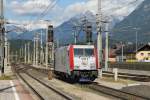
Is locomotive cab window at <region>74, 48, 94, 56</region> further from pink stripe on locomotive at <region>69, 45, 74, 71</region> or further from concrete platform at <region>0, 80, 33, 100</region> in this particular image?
concrete platform at <region>0, 80, 33, 100</region>

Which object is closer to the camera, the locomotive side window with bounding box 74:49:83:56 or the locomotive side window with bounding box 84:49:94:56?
the locomotive side window with bounding box 74:49:83:56

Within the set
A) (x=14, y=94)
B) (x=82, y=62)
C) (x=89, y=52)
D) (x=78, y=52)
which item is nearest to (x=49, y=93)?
(x=14, y=94)

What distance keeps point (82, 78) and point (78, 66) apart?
1.01 meters

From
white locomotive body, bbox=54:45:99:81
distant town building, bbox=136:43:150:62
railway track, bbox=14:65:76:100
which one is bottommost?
railway track, bbox=14:65:76:100

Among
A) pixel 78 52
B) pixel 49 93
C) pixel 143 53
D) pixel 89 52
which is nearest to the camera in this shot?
pixel 49 93

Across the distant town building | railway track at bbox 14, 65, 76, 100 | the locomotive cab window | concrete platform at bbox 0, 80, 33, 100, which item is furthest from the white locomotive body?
the distant town building

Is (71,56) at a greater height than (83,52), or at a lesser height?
lesser

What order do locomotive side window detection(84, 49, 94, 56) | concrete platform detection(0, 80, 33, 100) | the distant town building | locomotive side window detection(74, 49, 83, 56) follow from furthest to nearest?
1. the distant town building
2. locomotive side window detection(84, 49, 94, 56)
3. locomotive side window detection(74, 49, 83, 56)
4. concrete platform detection(0, 80, 33, 100)

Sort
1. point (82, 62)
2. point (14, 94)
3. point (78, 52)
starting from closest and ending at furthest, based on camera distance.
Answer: point (14, 94), point (82, 62), point (78, 52)

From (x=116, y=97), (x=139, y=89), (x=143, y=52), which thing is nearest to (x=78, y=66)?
(x=139, y=89)

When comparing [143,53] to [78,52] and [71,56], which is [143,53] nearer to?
[78,52]

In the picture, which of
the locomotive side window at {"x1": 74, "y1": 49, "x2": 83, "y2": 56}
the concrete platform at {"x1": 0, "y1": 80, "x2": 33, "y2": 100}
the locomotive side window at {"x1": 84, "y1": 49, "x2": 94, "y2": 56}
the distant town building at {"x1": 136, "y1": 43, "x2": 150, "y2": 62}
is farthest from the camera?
the distant town building at {"x1": 136, "y1": 43, "x2": 150, "y2": 62}

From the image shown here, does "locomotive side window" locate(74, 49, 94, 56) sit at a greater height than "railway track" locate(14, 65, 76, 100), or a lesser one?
greater

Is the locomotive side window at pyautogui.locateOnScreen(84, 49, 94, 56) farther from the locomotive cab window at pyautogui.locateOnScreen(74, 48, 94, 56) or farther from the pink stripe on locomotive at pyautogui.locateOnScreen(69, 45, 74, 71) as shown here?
the pink stripe on locomotive at pyautogui.locateOnScreen(69, 45, 74, 71)
